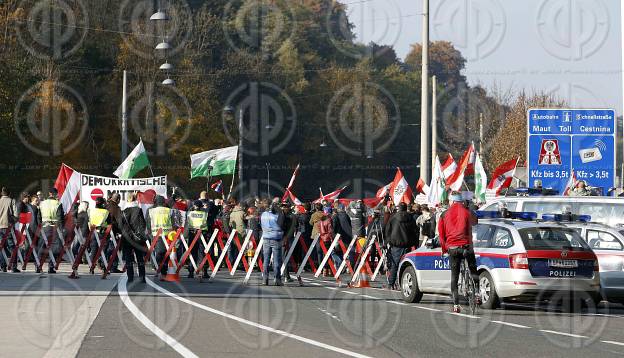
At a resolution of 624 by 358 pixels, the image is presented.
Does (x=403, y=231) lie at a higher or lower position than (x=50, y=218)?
lower

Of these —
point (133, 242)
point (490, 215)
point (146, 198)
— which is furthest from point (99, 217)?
point (490, 215)

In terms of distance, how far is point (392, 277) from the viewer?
83.4 feet

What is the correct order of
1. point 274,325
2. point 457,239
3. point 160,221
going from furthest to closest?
point 160,221 < point 457,239 < point 274,325

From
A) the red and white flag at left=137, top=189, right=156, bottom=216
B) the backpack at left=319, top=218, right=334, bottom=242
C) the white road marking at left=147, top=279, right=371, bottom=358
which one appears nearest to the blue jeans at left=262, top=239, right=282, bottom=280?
the white road marking at left=147, top=279, right=371, bottom=358

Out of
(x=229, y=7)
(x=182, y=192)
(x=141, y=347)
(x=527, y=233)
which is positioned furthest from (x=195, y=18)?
(x=141, y=347)

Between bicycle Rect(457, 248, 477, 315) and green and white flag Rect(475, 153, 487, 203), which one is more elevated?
green and white flag Rect(475, 153, 487, 203)

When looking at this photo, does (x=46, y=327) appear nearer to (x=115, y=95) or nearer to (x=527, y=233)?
(x=527, y=233)

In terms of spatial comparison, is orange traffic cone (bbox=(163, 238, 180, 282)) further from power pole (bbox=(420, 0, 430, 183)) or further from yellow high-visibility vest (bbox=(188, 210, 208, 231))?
power pole (bbox=(420, 0, 430, 183))

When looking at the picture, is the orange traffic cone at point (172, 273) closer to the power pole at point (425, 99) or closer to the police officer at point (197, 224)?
the police officer at point (197, 224)

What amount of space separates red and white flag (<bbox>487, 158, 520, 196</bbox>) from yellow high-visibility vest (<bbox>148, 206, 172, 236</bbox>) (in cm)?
1122

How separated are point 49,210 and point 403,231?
27.1 ft

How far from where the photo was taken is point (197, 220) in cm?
2805

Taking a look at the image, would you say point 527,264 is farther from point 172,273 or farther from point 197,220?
point 197,220

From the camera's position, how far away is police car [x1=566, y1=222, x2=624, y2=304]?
21.3 meters
